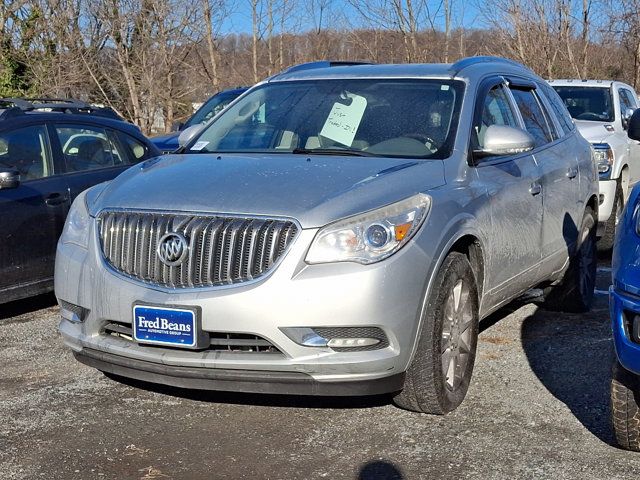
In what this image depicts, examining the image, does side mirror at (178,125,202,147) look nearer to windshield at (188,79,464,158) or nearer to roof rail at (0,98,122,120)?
windshield at (188,79,464,158)

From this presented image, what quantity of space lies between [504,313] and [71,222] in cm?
349

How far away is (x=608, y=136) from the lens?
10.9 meters

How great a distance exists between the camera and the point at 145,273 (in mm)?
4391

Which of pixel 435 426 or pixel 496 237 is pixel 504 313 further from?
pixel 435 426

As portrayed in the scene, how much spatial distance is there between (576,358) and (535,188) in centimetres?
107

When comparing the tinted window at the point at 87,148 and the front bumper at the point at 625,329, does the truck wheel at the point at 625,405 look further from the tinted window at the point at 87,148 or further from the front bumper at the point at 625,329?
the tinted window at the point at 87,148

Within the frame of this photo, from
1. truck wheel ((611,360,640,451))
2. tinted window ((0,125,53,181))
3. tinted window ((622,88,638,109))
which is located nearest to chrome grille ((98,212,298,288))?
truck wheel ((611,360,640,451))

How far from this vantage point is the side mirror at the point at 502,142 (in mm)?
5098

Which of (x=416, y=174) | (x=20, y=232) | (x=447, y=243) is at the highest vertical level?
(x=416, y=174)

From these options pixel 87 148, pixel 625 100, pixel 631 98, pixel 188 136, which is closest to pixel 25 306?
pixel 87 148

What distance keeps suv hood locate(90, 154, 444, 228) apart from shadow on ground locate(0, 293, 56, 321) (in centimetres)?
259

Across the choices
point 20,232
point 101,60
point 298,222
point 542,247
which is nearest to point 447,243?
point 298,222

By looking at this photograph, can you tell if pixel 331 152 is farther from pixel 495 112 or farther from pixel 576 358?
pixel 576 358

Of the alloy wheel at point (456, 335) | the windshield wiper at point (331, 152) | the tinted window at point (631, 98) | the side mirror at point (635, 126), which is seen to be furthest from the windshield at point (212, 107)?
the side mirror at point (635, 126)
